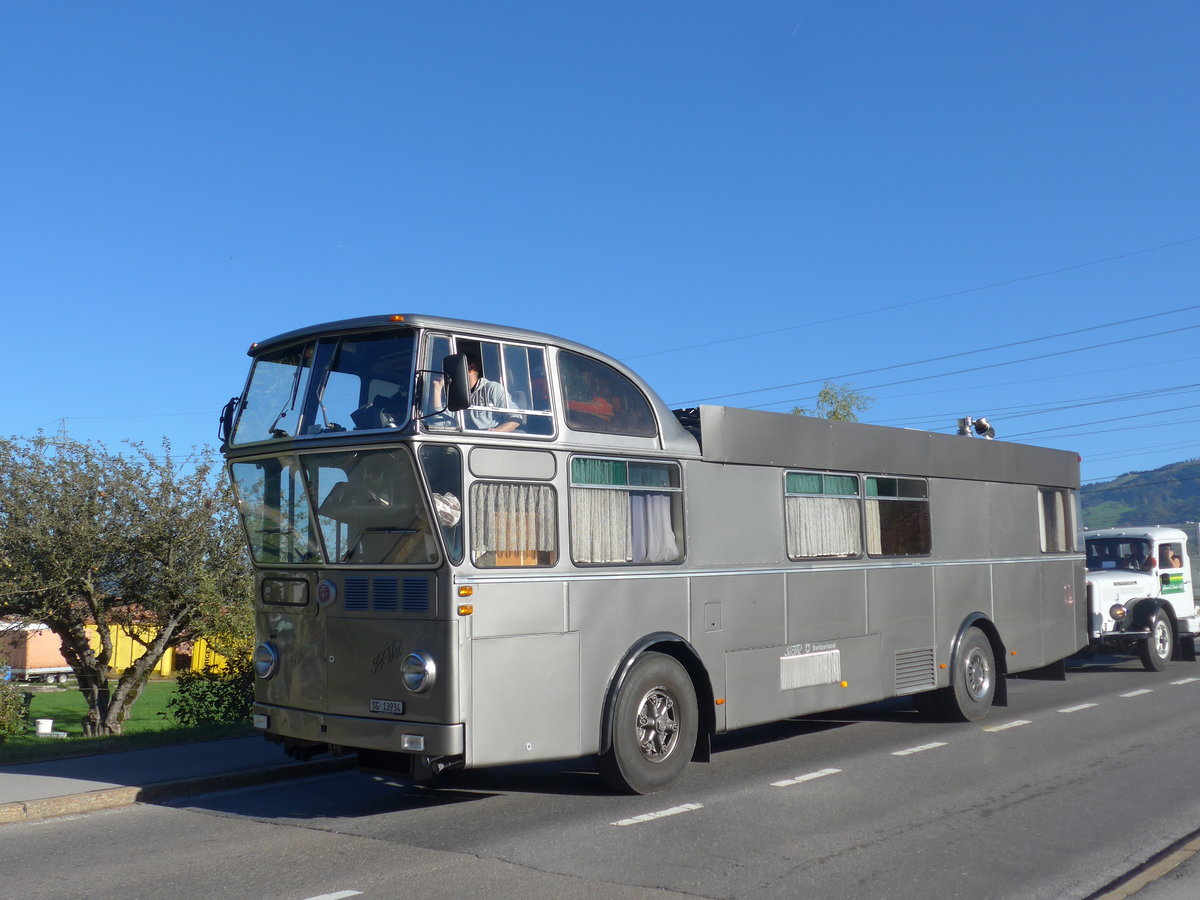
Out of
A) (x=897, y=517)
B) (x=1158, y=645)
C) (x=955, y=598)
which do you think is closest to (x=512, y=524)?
(x=897, y=517)

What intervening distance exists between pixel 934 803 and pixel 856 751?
2.38 m

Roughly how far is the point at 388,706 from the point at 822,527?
489 centimetres

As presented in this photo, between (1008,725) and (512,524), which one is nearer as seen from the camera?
(512,524)

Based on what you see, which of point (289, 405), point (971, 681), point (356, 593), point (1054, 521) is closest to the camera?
point (356, 593)

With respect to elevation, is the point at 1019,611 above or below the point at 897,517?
below

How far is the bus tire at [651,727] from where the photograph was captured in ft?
27.4

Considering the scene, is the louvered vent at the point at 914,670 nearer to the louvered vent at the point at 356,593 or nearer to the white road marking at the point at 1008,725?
the white road marking at the point at 1008,725

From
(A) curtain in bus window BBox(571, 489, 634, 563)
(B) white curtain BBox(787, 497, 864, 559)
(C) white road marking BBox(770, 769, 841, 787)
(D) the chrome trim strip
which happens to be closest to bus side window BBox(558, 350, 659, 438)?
(A) curtain in bus window BBox(571, 489, 634, 563)

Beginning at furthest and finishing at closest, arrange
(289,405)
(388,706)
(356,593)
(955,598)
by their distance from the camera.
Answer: (955,598), (289,405), (356,593), (388,706)

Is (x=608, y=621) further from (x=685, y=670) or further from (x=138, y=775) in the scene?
(x=138, y=775)

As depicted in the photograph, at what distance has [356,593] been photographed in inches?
315

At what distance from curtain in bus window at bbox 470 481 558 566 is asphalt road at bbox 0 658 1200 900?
184 centimetres

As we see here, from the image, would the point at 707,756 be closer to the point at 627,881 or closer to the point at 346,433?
the point at 627,881

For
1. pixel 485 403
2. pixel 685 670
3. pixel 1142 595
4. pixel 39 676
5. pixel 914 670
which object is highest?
pixel 485 403
